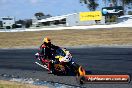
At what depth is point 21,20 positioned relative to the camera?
157 meters

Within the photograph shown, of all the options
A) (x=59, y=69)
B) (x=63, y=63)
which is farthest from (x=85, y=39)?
(x=63, y=63)

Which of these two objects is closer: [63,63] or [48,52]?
[63,63]

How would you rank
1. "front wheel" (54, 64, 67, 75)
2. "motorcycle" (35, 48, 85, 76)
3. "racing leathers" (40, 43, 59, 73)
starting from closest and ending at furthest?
"motorcycle" (35, 48, 85, 76) < "front wheel" (54, 64, 67, 75) < "racing leathers" (40, 43, 59, 73)

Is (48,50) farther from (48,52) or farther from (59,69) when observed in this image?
(59,69)

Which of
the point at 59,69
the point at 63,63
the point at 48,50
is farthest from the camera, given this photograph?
the point at 48,50

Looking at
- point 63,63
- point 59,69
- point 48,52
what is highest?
point 48,52

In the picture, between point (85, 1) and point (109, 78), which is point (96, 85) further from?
point (85, 1)

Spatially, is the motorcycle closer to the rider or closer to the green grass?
the rider

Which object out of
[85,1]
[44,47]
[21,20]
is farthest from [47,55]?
[21,20]

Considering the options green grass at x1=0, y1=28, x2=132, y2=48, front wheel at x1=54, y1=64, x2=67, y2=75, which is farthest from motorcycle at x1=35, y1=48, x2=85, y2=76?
green grass at x1=0, y1=28, x2=132, y2=48

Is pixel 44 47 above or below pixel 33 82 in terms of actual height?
above

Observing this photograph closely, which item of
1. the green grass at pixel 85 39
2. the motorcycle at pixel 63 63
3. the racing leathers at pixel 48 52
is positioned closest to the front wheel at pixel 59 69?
the motorcycle at pixel 63 63

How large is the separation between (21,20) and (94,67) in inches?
5581

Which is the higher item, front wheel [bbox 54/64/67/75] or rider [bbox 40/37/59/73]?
rider [bbox 40/37/59/73]
